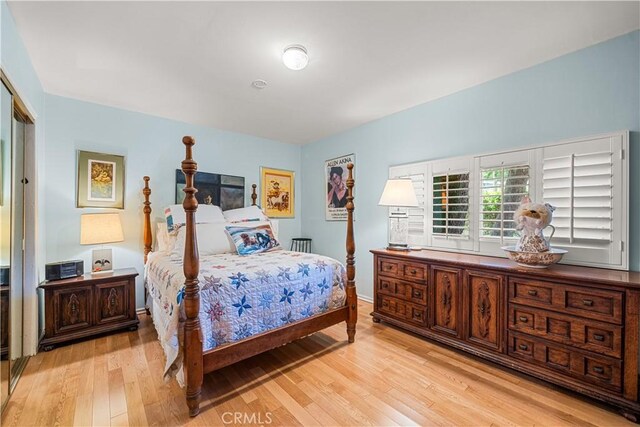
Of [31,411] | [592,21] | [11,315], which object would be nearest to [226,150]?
[11,315]

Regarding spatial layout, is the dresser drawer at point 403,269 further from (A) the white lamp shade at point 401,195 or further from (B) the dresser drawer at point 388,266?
(A) the white lamp shade at point 401,195

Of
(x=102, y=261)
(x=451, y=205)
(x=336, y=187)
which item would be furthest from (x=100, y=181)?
(x=451, y=205)

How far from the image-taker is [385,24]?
1834mm

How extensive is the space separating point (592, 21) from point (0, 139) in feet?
12.8

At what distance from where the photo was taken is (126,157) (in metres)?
3.24

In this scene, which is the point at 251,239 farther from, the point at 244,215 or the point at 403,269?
the point at 403,269

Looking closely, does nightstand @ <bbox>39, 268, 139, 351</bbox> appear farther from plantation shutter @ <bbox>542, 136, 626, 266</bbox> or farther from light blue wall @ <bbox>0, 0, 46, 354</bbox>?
plantation shutter @ <bbox>542, 136, 626, 266</bbox>

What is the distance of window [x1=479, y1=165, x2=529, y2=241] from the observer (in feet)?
7.94

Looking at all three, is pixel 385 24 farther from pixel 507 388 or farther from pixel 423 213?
pixel 507 388

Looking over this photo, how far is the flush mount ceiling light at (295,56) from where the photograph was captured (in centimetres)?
204

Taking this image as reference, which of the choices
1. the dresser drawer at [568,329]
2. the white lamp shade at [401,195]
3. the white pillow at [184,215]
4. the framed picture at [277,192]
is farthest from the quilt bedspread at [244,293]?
the framed picture at [277,192]

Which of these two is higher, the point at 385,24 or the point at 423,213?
the point at 385,24

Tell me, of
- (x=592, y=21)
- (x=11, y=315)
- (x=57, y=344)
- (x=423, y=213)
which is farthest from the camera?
(x=423, y=213)

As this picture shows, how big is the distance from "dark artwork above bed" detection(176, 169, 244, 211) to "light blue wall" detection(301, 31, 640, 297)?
4.90 feet
